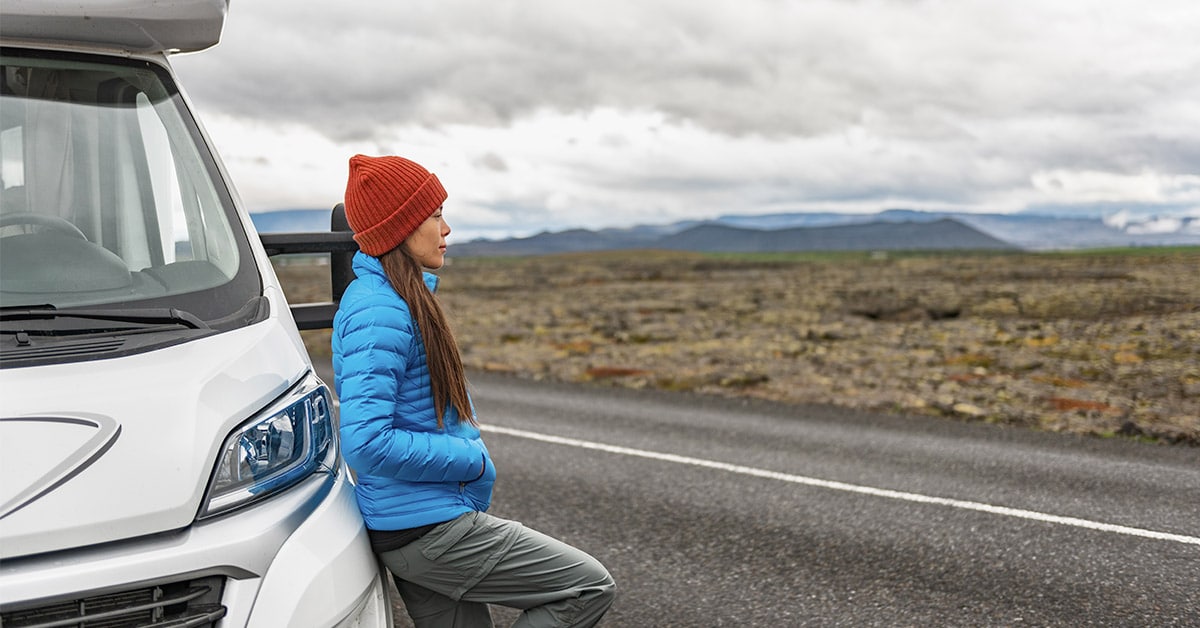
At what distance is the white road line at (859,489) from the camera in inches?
203

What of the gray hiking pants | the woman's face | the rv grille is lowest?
the gray hiking pants

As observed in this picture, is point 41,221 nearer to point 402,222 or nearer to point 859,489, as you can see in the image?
point 402,222

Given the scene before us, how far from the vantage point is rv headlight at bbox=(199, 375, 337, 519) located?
2.23 metres

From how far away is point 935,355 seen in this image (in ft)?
46.1

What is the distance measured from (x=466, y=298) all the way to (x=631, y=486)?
30485 mm

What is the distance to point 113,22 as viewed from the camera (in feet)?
9.30

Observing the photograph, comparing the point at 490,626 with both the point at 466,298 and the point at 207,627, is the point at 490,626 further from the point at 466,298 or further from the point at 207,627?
the point at 466,298

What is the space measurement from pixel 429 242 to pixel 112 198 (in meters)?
1.03

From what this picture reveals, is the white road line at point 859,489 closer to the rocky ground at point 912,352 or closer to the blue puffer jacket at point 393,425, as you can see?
the rocky ground at point 912,352

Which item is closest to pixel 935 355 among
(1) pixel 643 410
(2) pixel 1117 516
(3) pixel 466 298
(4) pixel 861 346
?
(4) pixel 861 346

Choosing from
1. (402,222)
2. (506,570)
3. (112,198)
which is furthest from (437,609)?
(112,198)

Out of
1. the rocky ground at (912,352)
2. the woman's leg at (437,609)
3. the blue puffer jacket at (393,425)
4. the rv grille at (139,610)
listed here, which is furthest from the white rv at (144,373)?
the rocky ground at (912,352)

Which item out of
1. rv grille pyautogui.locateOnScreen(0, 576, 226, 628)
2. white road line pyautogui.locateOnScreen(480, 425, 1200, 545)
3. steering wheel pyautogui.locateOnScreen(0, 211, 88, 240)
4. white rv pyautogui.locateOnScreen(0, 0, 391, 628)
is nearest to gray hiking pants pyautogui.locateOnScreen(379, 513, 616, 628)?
white rv pyautogui.locateOnScreen(0, 0, 391, 628)

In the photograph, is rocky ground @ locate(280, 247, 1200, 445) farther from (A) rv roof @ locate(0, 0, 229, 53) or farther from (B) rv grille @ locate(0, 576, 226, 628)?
(B) rv grille @ locate(0, 576, 226, 628)
